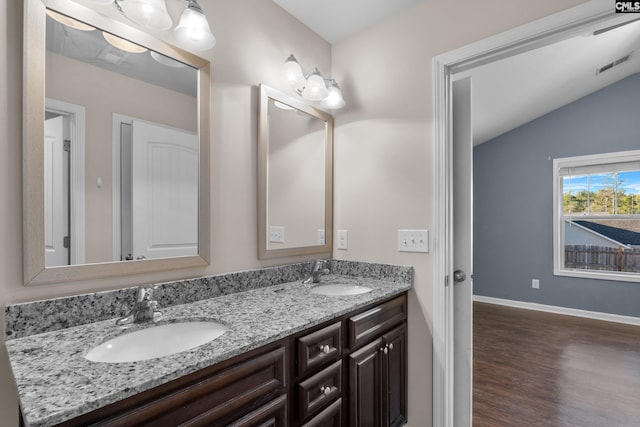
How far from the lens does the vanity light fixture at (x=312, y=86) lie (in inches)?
68.6

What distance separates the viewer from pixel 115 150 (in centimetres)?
115

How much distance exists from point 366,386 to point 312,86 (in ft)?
5.18

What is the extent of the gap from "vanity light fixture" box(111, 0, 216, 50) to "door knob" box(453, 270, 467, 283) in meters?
1.65

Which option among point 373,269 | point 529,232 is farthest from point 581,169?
point 373,269

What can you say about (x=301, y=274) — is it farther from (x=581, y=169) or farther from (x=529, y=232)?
(x=581, y=169)

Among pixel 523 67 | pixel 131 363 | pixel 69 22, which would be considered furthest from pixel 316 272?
pixel 523 67

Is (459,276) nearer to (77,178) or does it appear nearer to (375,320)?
(375,320)

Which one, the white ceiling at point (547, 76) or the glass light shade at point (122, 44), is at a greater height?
the white ceiling at point (547, 76)

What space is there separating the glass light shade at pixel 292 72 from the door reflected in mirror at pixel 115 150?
54 cm

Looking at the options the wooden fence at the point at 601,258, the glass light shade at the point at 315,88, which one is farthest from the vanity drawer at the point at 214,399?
the wooden fence at the point at 601,258

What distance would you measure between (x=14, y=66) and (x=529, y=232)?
548 centimetres

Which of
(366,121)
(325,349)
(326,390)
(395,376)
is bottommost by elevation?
(395,376)

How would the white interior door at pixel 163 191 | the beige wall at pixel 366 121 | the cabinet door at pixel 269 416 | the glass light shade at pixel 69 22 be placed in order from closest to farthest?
1. the cabinet door at pixel 269 416
2. the glass light shade at pixel 69 22
3. the white interior door at pixel 163 191
4. the beige wall at pixel 366 121

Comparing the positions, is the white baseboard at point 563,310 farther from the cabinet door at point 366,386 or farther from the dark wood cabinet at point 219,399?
the dark wood cabinet at point 219,399
